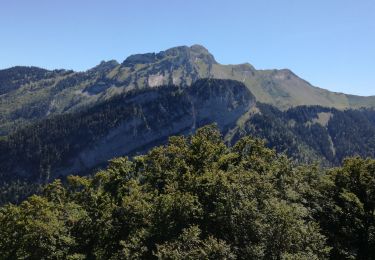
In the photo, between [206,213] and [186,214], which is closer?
[186,214]

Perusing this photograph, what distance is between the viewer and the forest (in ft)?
131

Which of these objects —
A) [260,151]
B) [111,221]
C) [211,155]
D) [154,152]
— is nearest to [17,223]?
[111,221]

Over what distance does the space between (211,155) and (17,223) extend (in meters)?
27.9

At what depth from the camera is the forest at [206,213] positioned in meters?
39.8

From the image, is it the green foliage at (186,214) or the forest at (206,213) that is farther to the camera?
the forest at (206,213)

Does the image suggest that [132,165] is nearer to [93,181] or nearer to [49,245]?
[93,181]

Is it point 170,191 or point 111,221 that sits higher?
point 170,191

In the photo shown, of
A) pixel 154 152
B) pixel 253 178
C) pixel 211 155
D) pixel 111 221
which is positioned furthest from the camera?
pixel 154 152

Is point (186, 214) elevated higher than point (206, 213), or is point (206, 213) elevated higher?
point (186, 214)

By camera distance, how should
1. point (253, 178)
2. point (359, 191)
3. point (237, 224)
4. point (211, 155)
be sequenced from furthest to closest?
point (211, 155)
point (359, 191)
point (253, 178)
point (237, 224)

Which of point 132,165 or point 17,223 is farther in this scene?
point 132,165

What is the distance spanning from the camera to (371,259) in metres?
53.1

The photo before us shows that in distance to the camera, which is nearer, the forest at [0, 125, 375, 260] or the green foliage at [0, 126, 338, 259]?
the green foliage at [0, 126, 338, 259]

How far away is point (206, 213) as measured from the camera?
152 feet
